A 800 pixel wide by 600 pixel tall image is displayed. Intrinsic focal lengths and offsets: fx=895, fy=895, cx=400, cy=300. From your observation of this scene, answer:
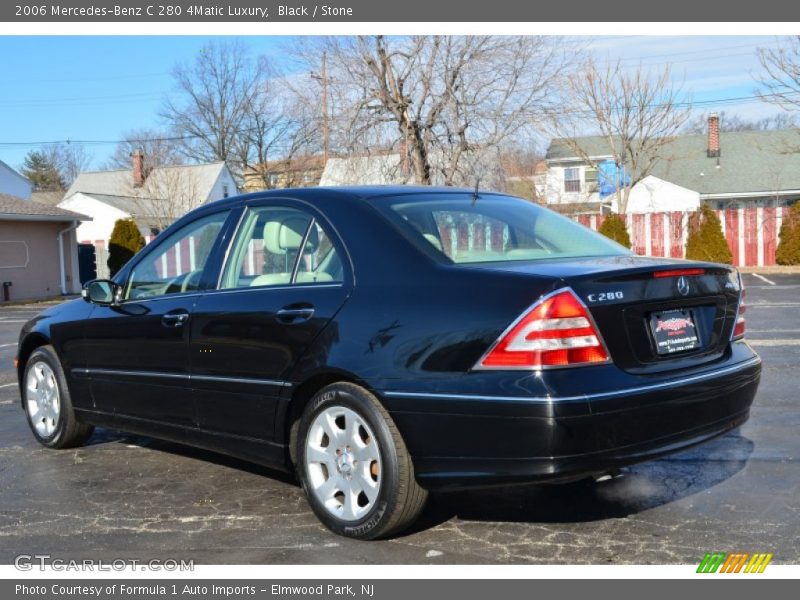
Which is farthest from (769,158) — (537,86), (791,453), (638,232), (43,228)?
(791,453)

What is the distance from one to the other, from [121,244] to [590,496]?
32.6 metres

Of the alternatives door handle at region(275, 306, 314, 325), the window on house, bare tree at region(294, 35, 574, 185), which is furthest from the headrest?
the window on house

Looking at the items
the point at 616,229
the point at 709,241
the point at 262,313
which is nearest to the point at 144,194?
the point at 616,229

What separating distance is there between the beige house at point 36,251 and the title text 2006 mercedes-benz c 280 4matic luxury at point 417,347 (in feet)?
84.5

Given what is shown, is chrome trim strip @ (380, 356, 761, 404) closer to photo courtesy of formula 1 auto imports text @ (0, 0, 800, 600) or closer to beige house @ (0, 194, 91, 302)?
photo courtesy of formula 1 auto imports text @ (0, 0, 800, 600)

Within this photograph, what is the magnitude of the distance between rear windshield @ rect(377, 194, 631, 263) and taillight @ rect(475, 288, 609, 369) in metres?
0.62

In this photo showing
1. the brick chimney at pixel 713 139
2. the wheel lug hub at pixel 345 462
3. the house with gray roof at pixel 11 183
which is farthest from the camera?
the house with gray roof at pixel 11 183

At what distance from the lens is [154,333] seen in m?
5.26

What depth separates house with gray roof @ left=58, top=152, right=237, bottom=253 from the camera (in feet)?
147

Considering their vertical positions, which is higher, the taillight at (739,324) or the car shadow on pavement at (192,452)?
the taillight at (739,324)

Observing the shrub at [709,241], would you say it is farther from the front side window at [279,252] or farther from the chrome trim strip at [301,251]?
the chrome trim strip at [301,251]

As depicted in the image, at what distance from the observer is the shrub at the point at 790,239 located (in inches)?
1144

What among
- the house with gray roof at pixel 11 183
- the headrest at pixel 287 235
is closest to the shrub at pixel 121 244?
the house with gray roof at pixel 11 183

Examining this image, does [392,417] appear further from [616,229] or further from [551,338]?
[616,229]
